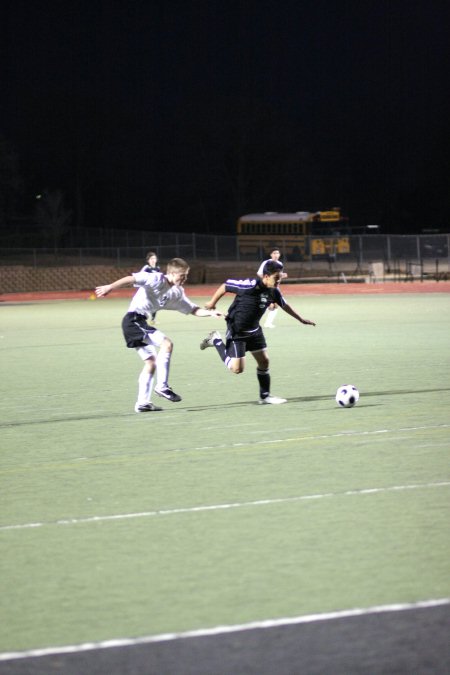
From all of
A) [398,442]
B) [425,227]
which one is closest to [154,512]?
[398,442]

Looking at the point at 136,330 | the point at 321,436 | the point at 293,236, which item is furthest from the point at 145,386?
the point at 293,236

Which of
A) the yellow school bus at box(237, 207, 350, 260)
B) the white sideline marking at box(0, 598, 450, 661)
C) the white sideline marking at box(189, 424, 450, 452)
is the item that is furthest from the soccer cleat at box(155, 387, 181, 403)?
the yellow school bus at box(237, 207, 350, 260)

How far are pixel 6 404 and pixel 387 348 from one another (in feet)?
28.2

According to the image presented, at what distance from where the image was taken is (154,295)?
40.9 feet

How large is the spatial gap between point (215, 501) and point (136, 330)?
4825mm

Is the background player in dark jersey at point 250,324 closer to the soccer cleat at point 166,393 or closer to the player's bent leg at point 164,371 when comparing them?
the player's bent leg at point 164,371

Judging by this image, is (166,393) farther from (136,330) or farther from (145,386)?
(136,330)

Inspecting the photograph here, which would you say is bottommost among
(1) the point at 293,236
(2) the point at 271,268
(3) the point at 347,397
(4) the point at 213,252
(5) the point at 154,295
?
(3) the point at 347,397

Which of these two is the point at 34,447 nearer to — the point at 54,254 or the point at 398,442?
the point at 398,442

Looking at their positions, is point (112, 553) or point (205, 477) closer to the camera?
point (112, 553)

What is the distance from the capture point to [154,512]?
750cm

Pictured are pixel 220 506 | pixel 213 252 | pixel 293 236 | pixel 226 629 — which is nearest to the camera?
pixel 226 629

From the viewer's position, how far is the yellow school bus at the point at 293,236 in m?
60.5

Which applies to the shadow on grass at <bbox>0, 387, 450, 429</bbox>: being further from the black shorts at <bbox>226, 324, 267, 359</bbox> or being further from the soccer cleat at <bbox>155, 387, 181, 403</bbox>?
the black shorts at <bbox>226, 324, 267, 359</bbox>
